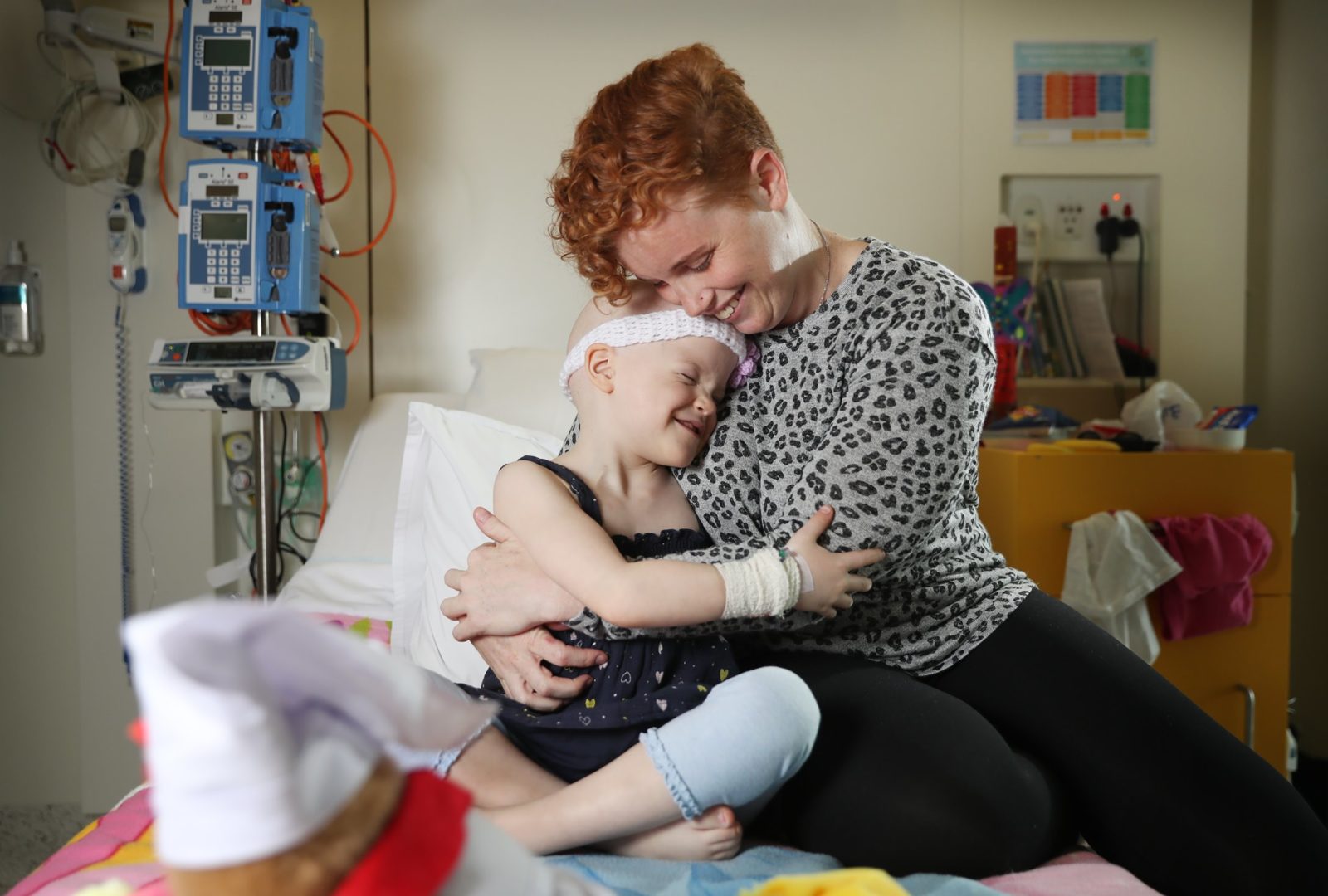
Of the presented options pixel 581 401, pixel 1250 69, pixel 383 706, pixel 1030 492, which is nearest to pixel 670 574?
pixel 581 401

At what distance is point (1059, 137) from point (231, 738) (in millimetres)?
2911

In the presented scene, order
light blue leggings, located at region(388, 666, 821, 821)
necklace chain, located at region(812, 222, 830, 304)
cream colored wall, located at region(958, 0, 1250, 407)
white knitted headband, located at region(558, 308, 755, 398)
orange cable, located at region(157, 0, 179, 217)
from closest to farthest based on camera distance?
light blue leggings, located at region(388, 666, 821, 821), white knitted headband, located at region(558, 308, 755, 398), necklace chain, located at region(812, 222, 830, 304), orange cable, located at region(157, 0, 179, 217), cream colored wall, located at region(958, 0, 1250, 407)

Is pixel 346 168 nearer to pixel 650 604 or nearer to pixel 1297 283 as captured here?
pixel 650 604

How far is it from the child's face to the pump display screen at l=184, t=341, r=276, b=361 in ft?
3.97

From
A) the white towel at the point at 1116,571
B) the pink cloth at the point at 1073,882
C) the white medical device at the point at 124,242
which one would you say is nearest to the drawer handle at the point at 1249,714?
the white towel at the point at 1116,571

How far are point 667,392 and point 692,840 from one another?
0.53 meters

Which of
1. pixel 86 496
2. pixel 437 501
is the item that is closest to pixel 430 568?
pixel 437 501

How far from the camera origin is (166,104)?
252 cm

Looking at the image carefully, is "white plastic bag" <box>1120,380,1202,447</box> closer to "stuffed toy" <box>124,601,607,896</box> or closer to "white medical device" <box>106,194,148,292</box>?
"stuffed toy" <box>124,601,607,896</box>

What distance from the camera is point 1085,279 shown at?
302 cm

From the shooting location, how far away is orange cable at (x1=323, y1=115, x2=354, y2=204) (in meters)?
2.70

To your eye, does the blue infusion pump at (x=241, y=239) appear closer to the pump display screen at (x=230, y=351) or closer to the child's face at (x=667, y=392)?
the pump display screen at (x=230, y=351)

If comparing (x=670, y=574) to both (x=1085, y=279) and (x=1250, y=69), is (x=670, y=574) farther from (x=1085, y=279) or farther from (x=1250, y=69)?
(x=1250, y=69)

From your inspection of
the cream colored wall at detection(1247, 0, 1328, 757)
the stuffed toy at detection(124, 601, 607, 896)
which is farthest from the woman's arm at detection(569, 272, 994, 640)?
the cream colored wall at detection(1247, 0, 1328, 757)
